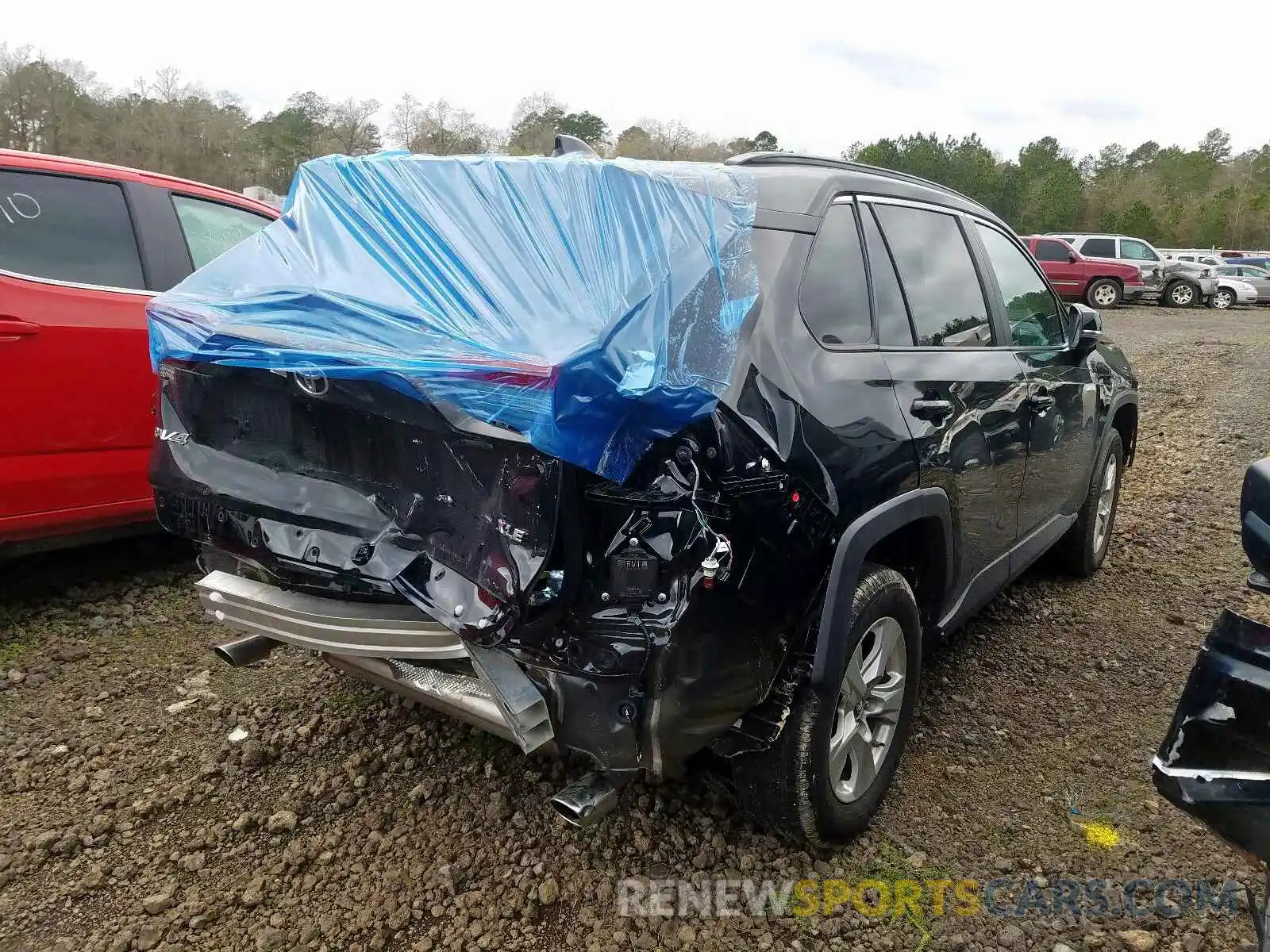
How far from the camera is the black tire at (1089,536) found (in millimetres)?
4211

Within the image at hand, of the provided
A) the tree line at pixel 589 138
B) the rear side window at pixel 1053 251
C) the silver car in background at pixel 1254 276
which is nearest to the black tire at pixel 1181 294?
the silver car in background at pixel 1254 276

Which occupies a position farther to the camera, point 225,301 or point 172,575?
point 172,575

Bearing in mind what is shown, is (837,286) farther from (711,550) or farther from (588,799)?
(588,799)

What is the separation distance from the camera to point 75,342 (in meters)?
3.44

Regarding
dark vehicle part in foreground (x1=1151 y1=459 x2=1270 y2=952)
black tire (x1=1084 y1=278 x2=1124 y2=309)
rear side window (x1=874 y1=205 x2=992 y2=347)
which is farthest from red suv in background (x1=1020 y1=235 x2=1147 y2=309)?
dark vehicle part in foreground (x1=1151 y1=459 x2=1270 y2=952)

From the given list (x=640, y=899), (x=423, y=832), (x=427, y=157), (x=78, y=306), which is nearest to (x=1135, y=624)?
(x=640, y=899)

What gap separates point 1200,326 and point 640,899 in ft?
62.2

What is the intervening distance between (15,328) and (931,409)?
10.8ft

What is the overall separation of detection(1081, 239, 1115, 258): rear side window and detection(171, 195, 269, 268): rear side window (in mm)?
21157

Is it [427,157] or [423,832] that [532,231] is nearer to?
[427,157]

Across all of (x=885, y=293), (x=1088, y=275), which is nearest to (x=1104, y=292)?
(x=1088, y=275)

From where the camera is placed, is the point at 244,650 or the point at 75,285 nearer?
the point at 244,650

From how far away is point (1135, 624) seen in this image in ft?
13.0

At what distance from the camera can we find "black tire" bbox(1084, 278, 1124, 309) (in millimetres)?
20531
